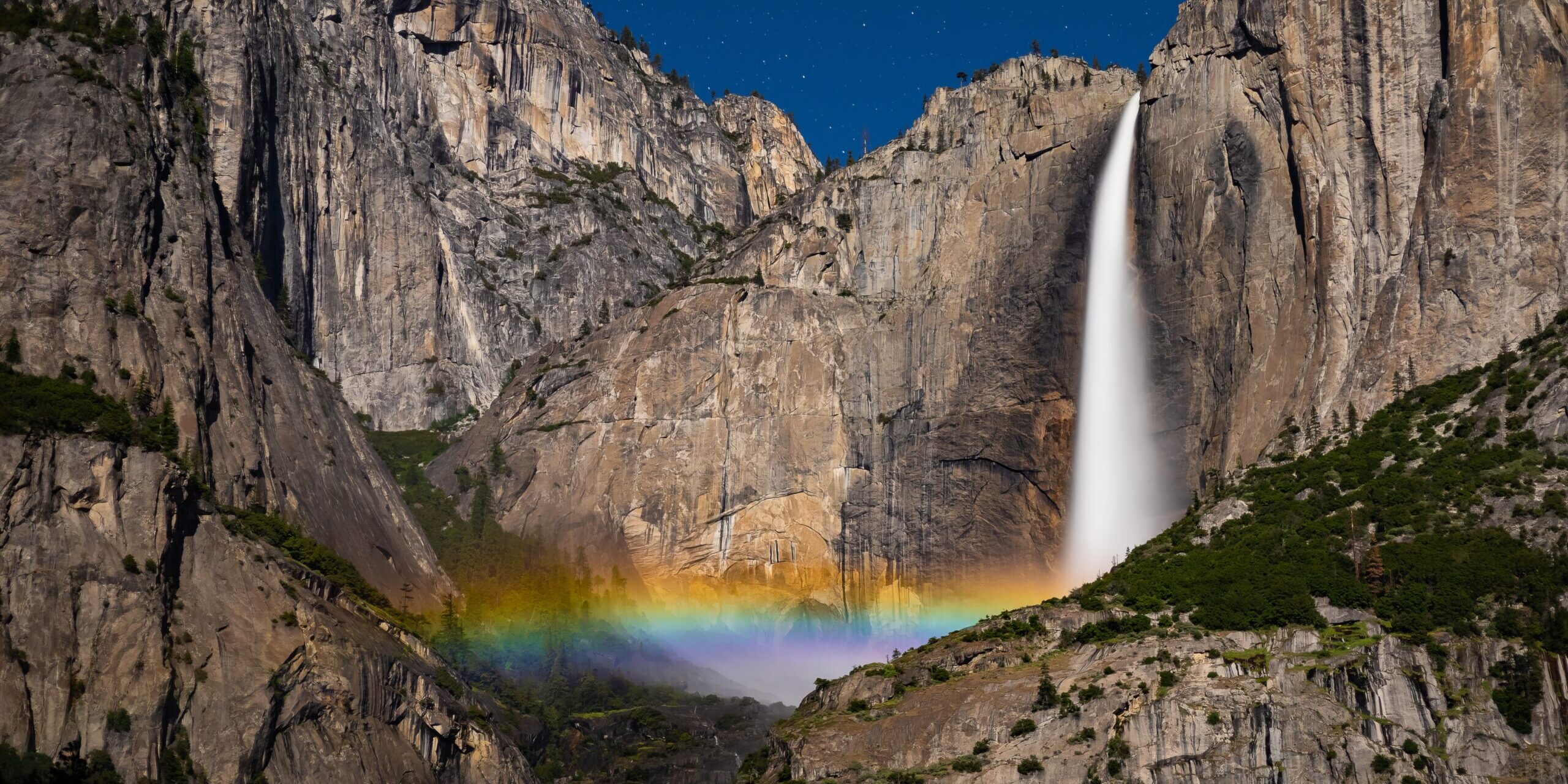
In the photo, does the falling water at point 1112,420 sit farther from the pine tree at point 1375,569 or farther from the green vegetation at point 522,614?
the pine tree at point 1375,569

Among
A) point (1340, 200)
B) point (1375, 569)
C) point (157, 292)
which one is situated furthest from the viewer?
point (157, 292)

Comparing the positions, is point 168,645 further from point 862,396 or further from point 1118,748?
point 862,396

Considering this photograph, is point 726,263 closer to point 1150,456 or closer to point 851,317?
point 851,317

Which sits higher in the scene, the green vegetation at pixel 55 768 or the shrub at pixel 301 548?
the shrub at pixel 301 548

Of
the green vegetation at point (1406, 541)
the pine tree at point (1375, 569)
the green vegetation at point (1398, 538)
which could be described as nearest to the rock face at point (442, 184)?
the green vegetation at point (1406, 541)

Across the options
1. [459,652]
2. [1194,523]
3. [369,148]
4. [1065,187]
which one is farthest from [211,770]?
[369,148]

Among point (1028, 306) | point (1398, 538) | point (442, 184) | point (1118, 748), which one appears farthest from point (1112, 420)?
point (442, 184)
